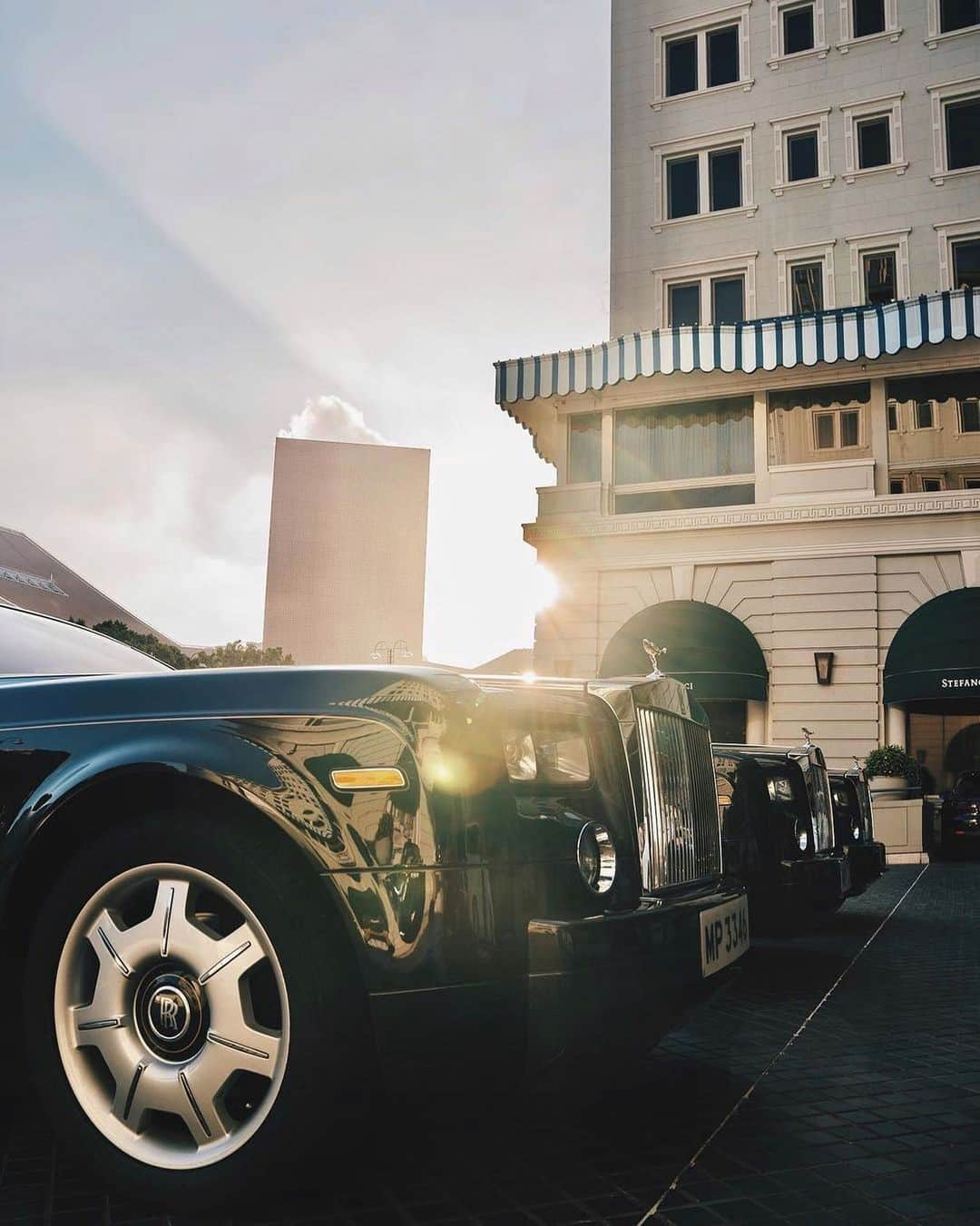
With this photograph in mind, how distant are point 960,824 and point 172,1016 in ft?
53.1

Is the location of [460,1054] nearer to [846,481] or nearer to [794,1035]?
[794,1035]

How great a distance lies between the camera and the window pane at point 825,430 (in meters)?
19.2

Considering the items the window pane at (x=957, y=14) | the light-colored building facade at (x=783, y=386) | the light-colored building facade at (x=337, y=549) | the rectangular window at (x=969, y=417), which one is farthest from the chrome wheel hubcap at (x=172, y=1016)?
the light-colored building facade at (x=337, y=549)

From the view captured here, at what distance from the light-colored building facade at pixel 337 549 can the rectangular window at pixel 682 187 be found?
247ft

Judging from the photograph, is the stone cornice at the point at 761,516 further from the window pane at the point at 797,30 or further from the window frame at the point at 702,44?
the window pane at the point at 797,30

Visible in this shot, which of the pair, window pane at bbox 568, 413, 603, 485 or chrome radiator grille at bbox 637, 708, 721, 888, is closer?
chrome radiator grille at bbox 637, 708, 721, 888

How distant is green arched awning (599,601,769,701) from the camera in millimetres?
17922

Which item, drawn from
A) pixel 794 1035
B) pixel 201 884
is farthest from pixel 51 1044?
pixel 794 1035

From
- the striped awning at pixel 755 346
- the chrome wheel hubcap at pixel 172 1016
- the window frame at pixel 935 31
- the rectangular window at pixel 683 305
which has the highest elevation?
the window frame at pixel 935 31

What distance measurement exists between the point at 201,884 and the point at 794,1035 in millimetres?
3012

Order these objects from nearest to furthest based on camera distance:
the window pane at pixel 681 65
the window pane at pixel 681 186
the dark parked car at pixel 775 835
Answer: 1. the dark parked car at pixel 775 835
2. the window pane at pixel 681 186
3. the window pane at pixel 681 65

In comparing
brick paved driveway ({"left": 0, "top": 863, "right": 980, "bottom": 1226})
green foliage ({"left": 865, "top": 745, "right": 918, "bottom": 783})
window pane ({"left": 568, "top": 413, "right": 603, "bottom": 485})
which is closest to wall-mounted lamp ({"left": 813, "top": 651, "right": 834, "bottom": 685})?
green foliage ({"left": 865, "top": 745, "right": 918, "bottom": 783})

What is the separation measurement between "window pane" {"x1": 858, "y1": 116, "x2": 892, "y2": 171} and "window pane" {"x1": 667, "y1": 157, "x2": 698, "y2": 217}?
3362 millimetres

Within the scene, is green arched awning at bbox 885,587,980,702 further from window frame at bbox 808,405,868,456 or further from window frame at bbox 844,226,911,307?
window frame at bbox 844,226,911,307
